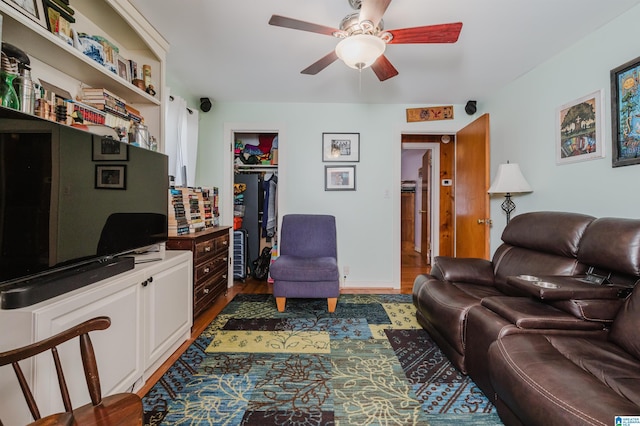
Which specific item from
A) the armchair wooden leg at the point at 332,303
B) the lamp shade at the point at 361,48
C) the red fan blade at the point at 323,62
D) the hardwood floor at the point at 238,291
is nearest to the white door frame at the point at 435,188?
the hardwood floor at the point at 238,291

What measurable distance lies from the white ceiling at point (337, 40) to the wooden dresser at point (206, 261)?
1602 mm

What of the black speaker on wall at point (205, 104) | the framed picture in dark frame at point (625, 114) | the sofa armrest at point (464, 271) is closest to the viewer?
the framed picture in dark frame at point (625, 114)

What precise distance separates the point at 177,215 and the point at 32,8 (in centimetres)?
151

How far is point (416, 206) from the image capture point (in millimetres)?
6570

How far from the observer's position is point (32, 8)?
4.00ft

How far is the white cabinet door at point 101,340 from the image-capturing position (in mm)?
1024

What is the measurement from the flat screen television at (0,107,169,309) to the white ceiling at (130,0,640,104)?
44.9 inches

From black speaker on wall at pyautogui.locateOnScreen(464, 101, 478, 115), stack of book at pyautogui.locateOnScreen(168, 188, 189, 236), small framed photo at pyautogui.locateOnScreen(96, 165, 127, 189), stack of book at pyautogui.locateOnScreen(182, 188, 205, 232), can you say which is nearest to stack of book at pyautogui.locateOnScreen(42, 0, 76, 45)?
small framed photo at pyautogui.locateOnScreen(96, 165, 127, 189)

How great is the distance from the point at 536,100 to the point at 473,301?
211cm

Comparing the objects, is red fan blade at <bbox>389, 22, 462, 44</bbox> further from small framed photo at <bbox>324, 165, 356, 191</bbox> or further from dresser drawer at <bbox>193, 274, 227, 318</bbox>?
dresser drawer at <bbox>193, 274, 227, 318</bbox>

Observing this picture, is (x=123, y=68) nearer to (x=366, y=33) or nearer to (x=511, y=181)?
(x=366, y=33)

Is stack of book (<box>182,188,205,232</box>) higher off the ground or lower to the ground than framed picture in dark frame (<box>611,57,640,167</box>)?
lower

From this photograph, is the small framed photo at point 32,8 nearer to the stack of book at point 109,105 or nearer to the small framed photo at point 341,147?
the stack of book at point 109,105

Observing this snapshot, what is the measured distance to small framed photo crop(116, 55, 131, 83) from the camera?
5.83ft
